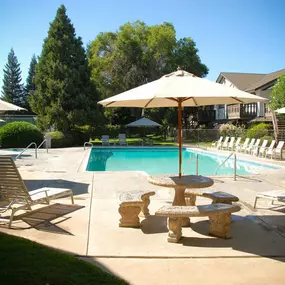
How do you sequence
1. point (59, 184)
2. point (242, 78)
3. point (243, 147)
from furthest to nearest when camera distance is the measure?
1. point (242, 78)
2. point (243, 147)
3. point (59, 184)

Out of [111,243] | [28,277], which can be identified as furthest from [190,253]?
[28,277]

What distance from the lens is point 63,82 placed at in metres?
28.7

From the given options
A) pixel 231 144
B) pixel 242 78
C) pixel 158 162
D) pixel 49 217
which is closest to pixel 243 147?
pixel 231 144

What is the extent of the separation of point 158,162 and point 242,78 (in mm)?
26877

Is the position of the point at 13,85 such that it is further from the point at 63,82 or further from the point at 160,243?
the point at 160,243

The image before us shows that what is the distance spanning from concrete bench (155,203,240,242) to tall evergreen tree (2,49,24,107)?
58316 millimetres

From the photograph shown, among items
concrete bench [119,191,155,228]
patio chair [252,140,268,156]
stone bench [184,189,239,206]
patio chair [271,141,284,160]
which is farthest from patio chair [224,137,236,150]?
concrete bench [119,191,155,228]

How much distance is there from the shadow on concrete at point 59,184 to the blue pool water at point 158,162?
4762 millimetres

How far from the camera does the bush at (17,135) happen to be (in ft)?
82.2

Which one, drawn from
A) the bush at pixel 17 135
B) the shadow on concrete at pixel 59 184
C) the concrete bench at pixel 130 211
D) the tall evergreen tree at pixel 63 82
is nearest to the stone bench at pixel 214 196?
the concrete bench at pixel 130 211

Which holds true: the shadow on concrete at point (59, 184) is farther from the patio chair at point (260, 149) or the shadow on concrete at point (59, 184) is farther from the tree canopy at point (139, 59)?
the tree canopy at point (139, 59)

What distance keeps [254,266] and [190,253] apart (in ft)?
2.65

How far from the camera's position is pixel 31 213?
609 cm

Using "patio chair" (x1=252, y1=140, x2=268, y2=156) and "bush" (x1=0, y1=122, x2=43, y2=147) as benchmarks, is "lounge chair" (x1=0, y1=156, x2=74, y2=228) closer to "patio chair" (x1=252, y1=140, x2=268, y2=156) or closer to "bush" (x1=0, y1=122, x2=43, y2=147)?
"patio chair" (x1=252, y1=140, x2=268, y2=156)
